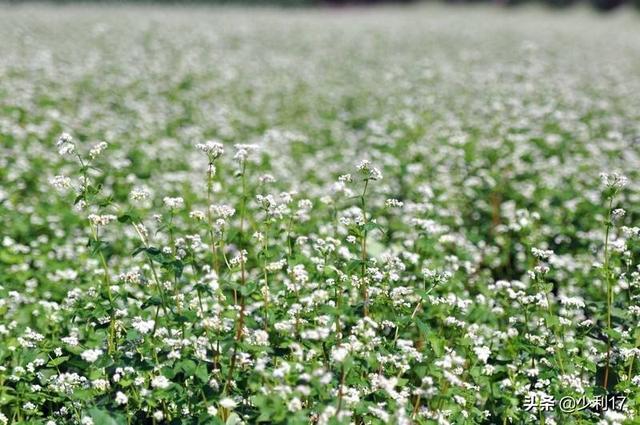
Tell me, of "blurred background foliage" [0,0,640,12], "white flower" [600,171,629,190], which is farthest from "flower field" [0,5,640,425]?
"blurred background foliage" [0,0,640,12]

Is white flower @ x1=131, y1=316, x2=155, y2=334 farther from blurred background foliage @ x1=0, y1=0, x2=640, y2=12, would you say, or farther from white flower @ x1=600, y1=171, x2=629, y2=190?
blurred background foliage @ x1=0, y1=0, x2=640, y2=12

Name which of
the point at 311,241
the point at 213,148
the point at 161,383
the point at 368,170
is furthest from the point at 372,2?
the point at 161,383

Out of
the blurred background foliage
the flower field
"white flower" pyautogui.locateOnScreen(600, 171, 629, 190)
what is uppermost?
the blurred background foliage

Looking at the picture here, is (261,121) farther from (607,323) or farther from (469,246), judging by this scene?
(607,323)

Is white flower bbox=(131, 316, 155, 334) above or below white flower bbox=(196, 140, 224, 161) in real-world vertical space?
below

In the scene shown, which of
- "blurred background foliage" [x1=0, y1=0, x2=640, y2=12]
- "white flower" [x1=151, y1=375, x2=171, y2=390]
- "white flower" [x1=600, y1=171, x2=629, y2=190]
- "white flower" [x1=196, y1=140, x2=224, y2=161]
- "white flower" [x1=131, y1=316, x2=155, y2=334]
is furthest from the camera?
"blurred background foliage" [x1=0, y1=0, x2=640, y2=12]

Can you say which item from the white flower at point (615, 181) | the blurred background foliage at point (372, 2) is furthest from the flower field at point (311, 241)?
the blurred background foliage at point (372, 2)

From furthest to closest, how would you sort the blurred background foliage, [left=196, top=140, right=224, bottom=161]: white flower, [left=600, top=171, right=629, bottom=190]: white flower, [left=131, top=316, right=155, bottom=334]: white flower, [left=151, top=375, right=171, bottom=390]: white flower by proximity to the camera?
the blurred background foliage, [left=600, top=171, right=629, bottom=190]: white flower, [left=196, top=140, right=224, bottom=161]: white flower, [left=131, top=316, right=155, bottom=334]: white flower, [left=151, top=375, right=171, bottom=390]: white flower

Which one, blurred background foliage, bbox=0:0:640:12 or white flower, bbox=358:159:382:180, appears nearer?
white flower, bbox=358:159:382:180
